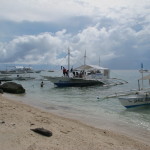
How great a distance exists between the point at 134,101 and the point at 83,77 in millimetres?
25412

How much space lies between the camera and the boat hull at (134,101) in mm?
18172

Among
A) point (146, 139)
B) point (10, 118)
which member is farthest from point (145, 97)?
point (10, 118)

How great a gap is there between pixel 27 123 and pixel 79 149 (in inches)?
112

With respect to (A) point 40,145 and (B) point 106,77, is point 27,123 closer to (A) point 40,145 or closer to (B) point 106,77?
(A) point 40,145

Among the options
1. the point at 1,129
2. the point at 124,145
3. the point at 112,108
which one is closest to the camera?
the point at 1,129

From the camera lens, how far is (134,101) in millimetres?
18500

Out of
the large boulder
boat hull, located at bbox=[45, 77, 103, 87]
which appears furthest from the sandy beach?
boat hull, located at bbox=[45, 77, 103, 87]

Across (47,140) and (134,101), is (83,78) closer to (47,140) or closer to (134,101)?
(134,101)

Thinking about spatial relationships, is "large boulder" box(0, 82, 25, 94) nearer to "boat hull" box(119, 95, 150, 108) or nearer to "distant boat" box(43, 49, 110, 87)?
"distant boat" box(43, 49, 110, 87)

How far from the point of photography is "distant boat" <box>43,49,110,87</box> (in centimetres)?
4131

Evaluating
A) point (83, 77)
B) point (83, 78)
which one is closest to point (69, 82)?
point (83, 78)

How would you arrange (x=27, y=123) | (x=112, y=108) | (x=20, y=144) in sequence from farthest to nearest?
(x=112, y=108) → (x=27, y=123) → (x=20, y=144)

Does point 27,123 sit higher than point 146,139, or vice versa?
point 27,123

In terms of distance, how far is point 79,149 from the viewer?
704cm
